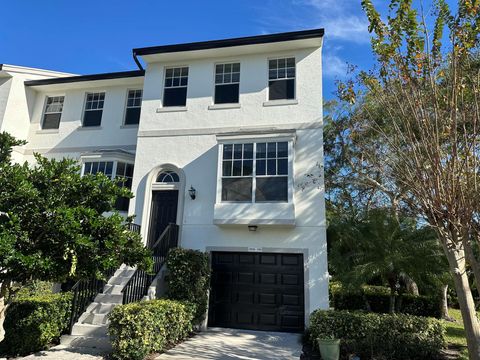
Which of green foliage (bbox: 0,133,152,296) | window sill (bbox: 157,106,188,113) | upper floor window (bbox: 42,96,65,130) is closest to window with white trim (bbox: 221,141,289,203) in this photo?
window sill (bbox: 157,106,188,113)

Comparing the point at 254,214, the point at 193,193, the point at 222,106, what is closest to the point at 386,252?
the point at 254,214

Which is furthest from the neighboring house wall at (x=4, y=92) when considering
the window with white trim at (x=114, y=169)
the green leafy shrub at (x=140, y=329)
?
the green leafy shrub at (x=140, y=329)

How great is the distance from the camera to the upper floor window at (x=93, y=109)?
14.6m

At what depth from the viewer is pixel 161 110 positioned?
1306 cm

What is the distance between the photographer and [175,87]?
13406 mm

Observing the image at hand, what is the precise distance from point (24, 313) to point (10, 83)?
10.7 m

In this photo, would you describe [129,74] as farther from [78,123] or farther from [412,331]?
[412,331]

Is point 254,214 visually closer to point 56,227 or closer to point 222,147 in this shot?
point 222,147

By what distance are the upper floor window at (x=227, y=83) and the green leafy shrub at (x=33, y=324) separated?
326 inches

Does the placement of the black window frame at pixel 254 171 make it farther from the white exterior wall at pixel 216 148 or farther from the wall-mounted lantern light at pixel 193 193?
the wall-mounted lantern light at pixel 193 193

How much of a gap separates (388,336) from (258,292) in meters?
3.99

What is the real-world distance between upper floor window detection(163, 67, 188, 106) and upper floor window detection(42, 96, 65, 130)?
17.4 feet

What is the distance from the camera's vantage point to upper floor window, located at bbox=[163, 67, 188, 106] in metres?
13.2

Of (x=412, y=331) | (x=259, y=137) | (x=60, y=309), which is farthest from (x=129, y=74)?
(x=412, y=331)
